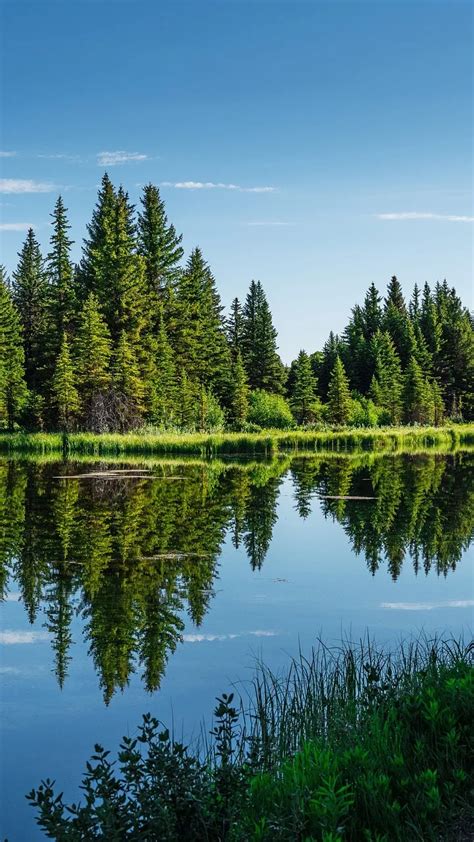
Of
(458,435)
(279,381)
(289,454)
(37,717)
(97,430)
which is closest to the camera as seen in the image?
(37,717)

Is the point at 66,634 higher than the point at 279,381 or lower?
lower

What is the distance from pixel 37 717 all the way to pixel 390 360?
227 feet

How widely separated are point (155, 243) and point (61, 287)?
10424 millimetres

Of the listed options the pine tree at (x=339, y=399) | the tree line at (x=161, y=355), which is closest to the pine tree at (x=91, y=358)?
the tree line at (x=161, y=355)

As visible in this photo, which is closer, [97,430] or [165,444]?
[165,444]

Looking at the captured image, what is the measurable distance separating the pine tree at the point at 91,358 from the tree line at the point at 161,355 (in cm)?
9

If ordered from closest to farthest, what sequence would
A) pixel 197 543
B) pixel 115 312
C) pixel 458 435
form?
1. pixel 197 543
2. pixel 115 312
3. pixel 458 435

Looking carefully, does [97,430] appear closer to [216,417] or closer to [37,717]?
[216,417]

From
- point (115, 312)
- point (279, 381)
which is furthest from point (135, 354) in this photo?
point (279, 381)

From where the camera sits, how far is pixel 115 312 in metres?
51.2

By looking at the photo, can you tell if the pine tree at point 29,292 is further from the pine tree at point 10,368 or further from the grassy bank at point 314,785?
the grassy bank at point 314,785

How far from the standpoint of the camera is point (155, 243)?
59250mm

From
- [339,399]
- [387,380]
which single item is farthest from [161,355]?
[387,380]

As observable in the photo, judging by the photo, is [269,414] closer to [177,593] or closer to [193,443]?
[193,443]
